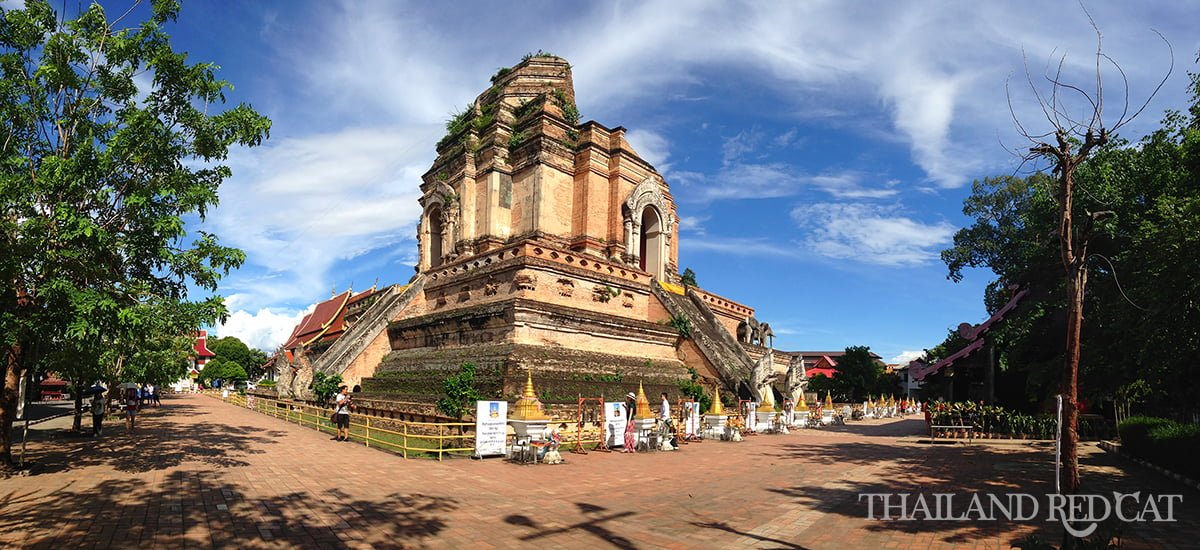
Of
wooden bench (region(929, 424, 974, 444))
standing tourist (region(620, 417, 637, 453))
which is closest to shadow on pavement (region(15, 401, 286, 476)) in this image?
standing tourist (region(620, 417, 637, 453))

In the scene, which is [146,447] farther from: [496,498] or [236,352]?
[236,352]

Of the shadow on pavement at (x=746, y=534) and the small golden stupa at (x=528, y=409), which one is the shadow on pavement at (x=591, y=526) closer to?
the shadow on pavement at (x=746, y=534)

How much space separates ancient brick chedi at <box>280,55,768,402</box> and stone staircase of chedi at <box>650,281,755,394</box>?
0.19ft

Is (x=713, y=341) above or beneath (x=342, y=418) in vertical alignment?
above

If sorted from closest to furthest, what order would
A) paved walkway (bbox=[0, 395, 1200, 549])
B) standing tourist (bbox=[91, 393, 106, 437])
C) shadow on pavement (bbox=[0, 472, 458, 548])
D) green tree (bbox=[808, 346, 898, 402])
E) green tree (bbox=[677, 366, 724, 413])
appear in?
shadow on pavement (bbox=[0, 472, 458, 548]) < paved walkway (bbox=[0, 395, 1200, 549]) < standing tourist (bbox=[91, 393, 106, 437]) < green tree (bbox=[677, 366, 724, 413]) < green tree (bbox=[808, 346, 898, 402])

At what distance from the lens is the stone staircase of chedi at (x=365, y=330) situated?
69.2 feet

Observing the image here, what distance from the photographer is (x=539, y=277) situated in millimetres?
18922

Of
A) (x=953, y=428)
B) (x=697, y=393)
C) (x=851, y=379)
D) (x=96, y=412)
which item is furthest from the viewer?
(x=851, y=379)

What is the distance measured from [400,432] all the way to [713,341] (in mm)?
11616

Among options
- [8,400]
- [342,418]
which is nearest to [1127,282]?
[342,418]

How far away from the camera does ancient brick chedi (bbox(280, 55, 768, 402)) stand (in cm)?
1803

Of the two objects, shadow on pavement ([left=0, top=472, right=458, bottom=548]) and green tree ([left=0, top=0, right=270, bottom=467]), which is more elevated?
green tree ([left=0, top=0, right=270, bottom=467])

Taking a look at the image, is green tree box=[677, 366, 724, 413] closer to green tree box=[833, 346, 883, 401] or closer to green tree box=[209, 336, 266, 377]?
green tree box=[833, 346, 883, 401]

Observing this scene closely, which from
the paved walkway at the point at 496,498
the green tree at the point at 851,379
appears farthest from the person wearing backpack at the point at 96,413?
the green tree at the point at 851,379
